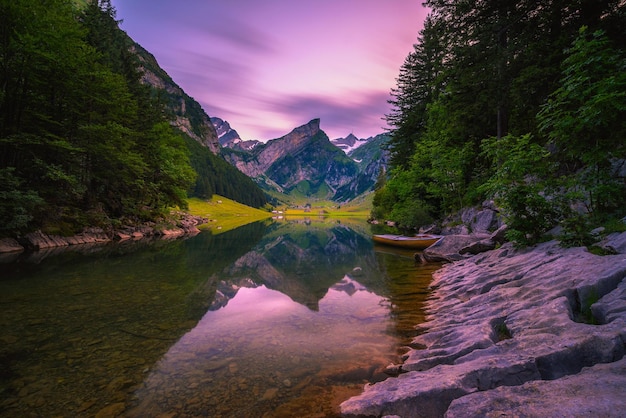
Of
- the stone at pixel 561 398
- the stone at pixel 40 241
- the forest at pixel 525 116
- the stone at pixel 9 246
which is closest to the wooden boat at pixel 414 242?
the forest at pixel 525 116

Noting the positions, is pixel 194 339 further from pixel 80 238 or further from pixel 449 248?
pixel 80 238

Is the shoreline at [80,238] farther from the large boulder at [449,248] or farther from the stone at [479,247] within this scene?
the stone at [479,247]

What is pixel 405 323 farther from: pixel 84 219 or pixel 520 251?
pixel 84 219

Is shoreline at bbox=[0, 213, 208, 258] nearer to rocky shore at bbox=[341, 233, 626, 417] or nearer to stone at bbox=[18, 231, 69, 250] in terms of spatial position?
stone at bbox=[18, 231, 69, 250]

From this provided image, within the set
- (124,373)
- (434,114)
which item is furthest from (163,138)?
(124,373)

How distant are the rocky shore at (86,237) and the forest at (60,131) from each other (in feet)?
3.13

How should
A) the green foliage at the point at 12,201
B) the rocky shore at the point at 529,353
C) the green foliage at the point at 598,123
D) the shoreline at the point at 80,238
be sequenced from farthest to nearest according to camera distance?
the shoreline at the point at 80,238, the green foliage at the point at 12,201, the green foliage at the point at 598,123, the rocky shore at the point at 529,353

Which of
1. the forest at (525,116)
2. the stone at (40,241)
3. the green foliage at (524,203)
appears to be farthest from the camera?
the stone at (40,241)

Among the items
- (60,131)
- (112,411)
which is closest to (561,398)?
(112,411)

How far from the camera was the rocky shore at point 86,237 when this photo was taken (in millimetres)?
26500

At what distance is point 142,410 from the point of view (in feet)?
20.2

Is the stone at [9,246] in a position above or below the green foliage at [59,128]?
below

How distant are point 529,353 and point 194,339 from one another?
9.13m

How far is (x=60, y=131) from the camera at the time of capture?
32.4 m
